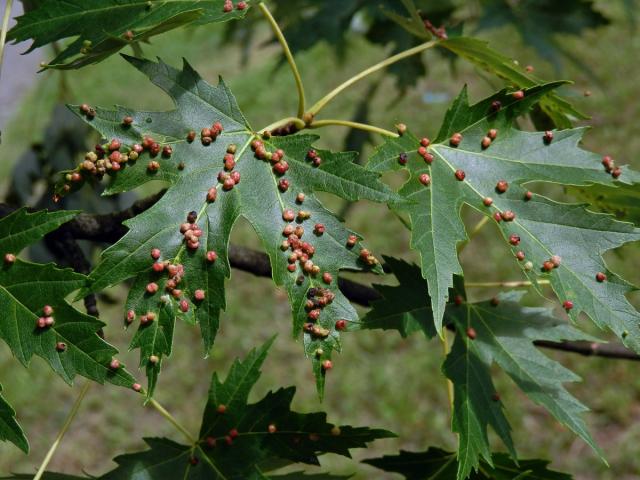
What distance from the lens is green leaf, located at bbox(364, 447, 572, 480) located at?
54.3 inches

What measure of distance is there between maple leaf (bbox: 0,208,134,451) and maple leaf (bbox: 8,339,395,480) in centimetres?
34

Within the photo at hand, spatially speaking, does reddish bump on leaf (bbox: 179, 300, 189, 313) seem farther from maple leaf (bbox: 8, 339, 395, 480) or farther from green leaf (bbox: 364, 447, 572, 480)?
green leaf (bbox: 364, 447, 572, 480)

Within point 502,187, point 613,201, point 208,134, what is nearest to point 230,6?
point 208,134

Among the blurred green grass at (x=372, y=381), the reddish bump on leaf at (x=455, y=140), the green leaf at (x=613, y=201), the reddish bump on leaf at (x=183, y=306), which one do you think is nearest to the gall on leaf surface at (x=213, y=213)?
the reddish bump on leaf at (x=183, y=306)

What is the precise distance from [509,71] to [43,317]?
36.9 inches

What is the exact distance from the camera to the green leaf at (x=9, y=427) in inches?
42.7

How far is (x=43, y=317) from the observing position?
1098 millimetres

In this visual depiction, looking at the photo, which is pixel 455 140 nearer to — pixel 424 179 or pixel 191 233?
pixel 424 179

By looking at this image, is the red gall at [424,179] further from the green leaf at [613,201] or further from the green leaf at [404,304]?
the green leaf at [613,201]

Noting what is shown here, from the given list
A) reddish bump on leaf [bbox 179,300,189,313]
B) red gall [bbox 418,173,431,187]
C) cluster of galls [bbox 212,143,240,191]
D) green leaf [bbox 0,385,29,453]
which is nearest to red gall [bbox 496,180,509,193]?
red gall [bbox 418,173,431,187]

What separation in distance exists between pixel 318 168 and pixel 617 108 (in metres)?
4.50

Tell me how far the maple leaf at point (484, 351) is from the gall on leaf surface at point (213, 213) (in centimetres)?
18

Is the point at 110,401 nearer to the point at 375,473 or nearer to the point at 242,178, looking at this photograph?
the point at 375,473

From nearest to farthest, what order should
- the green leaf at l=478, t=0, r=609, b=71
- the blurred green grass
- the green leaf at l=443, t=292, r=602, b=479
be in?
the green leaf at l=443, t=292, r=602, b=479, the green leaf at l=478, t=0, r=609, b=71, the blurred green grass
